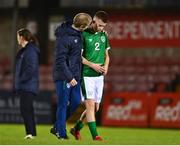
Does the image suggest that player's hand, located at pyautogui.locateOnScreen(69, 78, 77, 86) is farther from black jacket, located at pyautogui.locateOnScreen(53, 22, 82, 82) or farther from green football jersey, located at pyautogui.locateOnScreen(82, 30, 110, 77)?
green football jersey, located at pyautogui.locateOnScreen(82, 30, 110, 77)

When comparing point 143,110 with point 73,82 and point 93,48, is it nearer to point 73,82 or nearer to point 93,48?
point 93,48

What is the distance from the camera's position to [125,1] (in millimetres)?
28438

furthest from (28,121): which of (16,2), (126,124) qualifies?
(16,2)

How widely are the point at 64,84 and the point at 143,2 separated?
49.1 feet

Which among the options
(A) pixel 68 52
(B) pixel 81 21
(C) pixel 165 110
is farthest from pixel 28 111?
(C) pixel 165 110

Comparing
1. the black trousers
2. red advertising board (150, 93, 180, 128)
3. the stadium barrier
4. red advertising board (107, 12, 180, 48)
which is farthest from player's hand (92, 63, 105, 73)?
red advertising board (107, 12, 180, 48)

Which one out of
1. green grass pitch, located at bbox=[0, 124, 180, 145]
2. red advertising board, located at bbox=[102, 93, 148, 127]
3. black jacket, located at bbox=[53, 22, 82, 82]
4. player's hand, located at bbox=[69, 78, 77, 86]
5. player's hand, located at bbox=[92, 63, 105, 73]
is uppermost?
black jacket, located at bbox=[53, 22, 82, 82]

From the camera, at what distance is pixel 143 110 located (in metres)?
23.2

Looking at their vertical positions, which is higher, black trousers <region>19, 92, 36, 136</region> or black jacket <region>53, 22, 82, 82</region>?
black jacket <region>53, 22, 82, 82</region>

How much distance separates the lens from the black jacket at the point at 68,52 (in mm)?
13484

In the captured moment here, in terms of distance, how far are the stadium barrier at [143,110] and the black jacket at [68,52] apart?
9.36 metres

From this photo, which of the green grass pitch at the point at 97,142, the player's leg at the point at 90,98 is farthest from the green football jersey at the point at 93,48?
the green grass pitch at the point at 97,142

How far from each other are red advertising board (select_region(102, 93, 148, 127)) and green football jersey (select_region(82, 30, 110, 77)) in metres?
9.34

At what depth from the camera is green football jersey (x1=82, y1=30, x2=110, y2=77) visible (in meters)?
13.9
